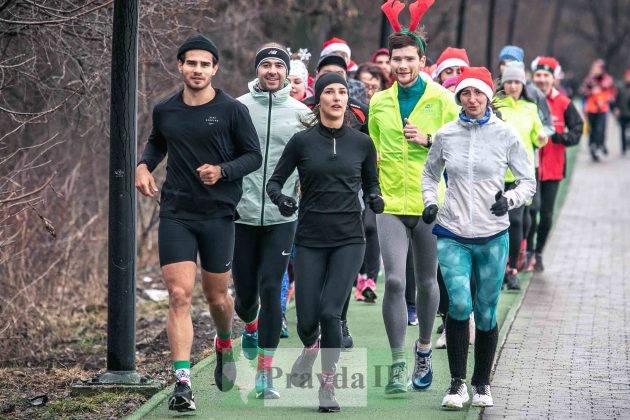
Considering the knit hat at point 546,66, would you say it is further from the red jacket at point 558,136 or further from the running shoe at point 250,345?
the running shoe at point 250,345

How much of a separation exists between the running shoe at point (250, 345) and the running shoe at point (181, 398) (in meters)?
1.28

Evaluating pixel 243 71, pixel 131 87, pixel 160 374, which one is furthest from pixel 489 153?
pixel 243 71

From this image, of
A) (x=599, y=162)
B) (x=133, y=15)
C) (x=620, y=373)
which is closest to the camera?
(x=133, y=15)

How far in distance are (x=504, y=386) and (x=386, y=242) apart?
1.21 metres

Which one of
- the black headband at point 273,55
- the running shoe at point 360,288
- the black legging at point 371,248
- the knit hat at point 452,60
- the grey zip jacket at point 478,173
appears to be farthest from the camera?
the running shoe at point 360,288

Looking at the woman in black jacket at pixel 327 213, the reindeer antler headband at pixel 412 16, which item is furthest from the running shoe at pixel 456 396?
the reindeer antler headband at pixel 412 16

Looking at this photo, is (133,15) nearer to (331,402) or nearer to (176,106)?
(176,106)

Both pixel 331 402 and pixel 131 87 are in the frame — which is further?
pixel 131 87

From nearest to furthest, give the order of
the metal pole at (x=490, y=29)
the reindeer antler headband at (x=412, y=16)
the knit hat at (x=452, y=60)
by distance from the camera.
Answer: the reindeer antler headband at (x=412, y=16), the knit hat at (x=452, y=60), the metal pole at (x=490, y=29)

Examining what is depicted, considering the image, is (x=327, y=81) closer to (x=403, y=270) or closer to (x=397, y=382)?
(x=403, y=270)

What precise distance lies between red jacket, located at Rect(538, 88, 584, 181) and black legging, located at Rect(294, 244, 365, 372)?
21.9ft

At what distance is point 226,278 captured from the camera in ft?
27.1

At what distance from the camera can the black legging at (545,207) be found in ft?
48.4

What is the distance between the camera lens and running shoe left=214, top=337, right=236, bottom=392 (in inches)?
339
